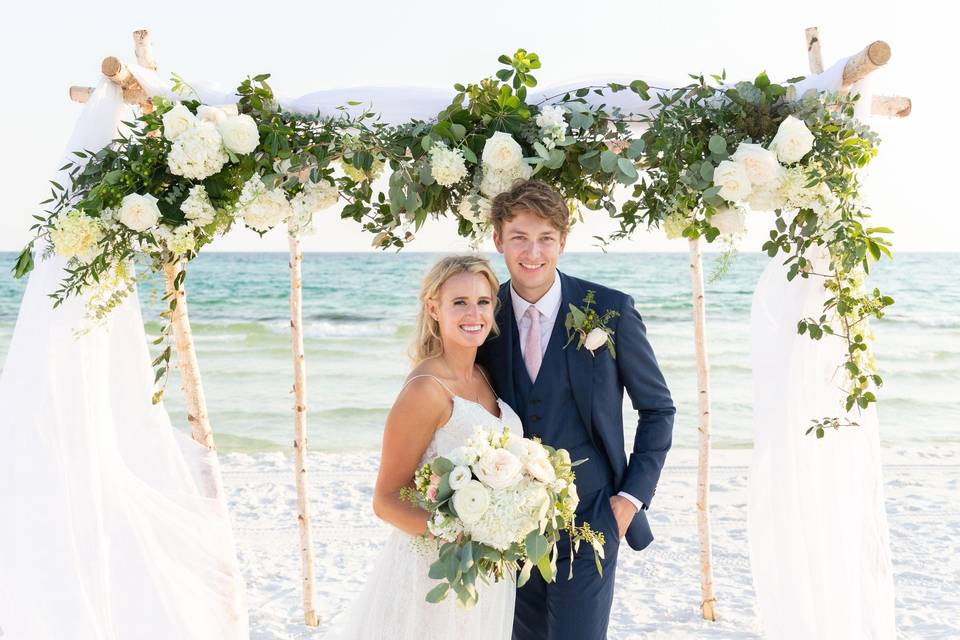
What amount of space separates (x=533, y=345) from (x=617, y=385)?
1.19ft

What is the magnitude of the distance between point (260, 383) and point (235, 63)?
8178mm

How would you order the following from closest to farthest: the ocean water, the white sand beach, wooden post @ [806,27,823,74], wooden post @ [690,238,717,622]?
wooden post @ [806,27,823,74]
wooden post @ [690,238,717,622]
the white sand beach
the ocean water

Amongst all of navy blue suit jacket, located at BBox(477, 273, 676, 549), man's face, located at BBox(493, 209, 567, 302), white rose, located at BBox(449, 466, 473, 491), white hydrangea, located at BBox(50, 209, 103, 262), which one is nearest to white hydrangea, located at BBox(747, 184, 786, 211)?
navy blue suit jacket, located at BBox(477, 273, 676, 549)

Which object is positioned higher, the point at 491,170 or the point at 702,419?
the point at 491,170

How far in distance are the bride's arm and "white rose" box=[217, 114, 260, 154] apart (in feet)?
3.69

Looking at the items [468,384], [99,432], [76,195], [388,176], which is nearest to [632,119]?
[388,176]

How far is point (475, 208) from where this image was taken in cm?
327

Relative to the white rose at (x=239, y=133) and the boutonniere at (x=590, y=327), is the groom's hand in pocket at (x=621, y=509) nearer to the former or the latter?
the boutonniere at (x=590, y=327)

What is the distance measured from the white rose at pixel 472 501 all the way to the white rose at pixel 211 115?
1.74 m

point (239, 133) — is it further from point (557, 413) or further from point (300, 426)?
point (300, 426)

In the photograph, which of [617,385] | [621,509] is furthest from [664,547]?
[617,385]

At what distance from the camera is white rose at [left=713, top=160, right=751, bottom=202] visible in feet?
9.81

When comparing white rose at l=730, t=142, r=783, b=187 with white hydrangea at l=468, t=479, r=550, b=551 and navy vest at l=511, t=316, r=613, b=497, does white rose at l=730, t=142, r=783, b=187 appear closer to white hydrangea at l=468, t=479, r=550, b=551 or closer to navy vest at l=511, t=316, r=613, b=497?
navy vest at l=511, t=316, r=613, b=497

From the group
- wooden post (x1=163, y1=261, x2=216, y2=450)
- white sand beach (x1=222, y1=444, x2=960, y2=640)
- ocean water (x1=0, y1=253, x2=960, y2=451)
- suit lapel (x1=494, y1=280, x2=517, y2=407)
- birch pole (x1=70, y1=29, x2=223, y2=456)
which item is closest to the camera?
suit lapel (x1=494, y1=280, x2=517, y2=407)
